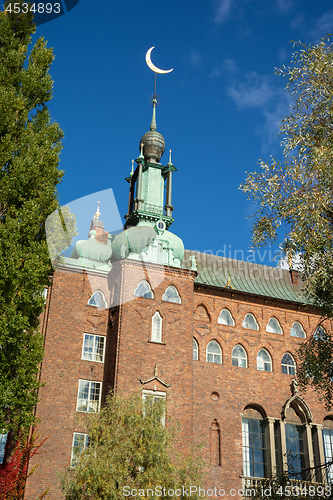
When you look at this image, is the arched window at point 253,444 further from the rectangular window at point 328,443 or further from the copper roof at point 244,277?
the copper roof at point 244,277

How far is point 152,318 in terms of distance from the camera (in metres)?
26.8

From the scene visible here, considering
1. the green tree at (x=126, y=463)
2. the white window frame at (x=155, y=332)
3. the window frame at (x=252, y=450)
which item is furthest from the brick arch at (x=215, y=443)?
the green tree at (x=126, y=463)

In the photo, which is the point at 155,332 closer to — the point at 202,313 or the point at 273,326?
the point at 202,313

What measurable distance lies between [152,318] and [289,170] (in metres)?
13.2

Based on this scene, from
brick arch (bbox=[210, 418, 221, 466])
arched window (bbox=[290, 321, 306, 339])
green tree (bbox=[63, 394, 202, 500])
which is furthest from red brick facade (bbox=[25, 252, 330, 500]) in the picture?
green tree (bbox=[63, 394, 202, 500])

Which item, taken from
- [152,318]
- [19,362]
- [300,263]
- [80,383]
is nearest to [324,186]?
[300,263]

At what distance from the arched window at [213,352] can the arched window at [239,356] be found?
761mm

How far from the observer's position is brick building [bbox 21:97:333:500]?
25188mm

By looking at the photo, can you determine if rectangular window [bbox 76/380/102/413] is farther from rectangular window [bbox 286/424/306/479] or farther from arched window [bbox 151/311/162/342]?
rectangular window [bbox 286/424/306/479]

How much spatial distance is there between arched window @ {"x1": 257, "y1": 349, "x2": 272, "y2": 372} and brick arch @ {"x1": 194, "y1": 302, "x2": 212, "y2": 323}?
10.8 ft

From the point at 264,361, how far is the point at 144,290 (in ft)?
25.5

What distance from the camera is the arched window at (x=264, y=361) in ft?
97.8

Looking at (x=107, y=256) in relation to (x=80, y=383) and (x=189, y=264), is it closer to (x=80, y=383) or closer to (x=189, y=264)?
(x=189, y=264)

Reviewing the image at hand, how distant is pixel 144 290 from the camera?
2716 cm
